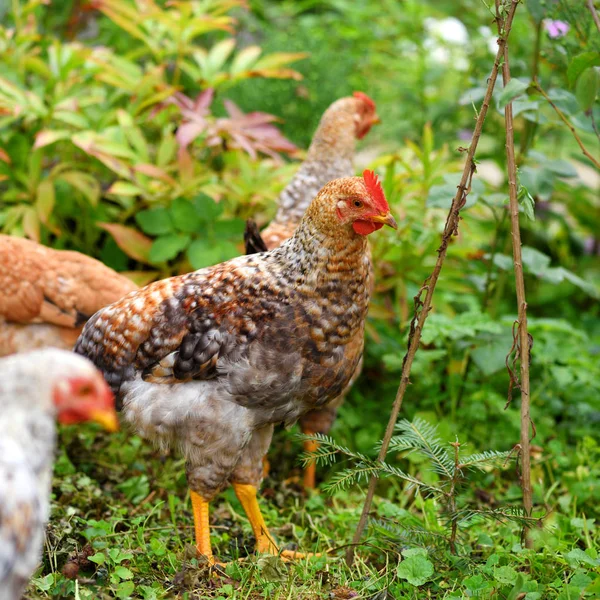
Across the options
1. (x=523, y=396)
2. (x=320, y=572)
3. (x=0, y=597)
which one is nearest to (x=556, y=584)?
(x=523, y=396)

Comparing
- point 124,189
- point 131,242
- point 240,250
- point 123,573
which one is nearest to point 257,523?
point 123,573

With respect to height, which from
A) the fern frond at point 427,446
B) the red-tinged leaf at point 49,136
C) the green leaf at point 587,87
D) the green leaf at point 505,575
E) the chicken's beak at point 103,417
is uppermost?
the green leaf at point 587,87

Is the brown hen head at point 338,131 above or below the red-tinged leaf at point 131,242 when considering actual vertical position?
above

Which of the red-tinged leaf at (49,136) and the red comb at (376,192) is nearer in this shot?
the red comb at (376,192)

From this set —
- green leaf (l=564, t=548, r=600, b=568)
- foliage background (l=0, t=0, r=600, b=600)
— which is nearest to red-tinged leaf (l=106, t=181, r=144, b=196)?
foliage background (l=0, t=0, r=600, b=600)

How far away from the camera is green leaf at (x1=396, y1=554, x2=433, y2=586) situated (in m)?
2.52

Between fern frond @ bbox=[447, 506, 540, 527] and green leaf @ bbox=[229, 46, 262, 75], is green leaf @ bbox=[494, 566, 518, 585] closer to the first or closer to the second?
fern frond @ bbox=[447, 506, 540, 527]

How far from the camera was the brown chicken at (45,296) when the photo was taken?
3.41m

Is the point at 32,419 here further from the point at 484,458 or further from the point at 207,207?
the point at 207,207

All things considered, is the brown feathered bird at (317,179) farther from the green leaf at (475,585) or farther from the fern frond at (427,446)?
the green leaf at (475,585)

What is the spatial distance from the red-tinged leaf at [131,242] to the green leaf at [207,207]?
1.25 ft

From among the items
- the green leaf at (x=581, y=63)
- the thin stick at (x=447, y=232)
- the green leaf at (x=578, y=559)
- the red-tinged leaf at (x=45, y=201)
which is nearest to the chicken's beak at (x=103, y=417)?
the thin stick at (x=447, y=232)

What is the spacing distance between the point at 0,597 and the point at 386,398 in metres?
2.97

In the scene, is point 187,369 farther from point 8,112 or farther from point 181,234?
point 8,112
